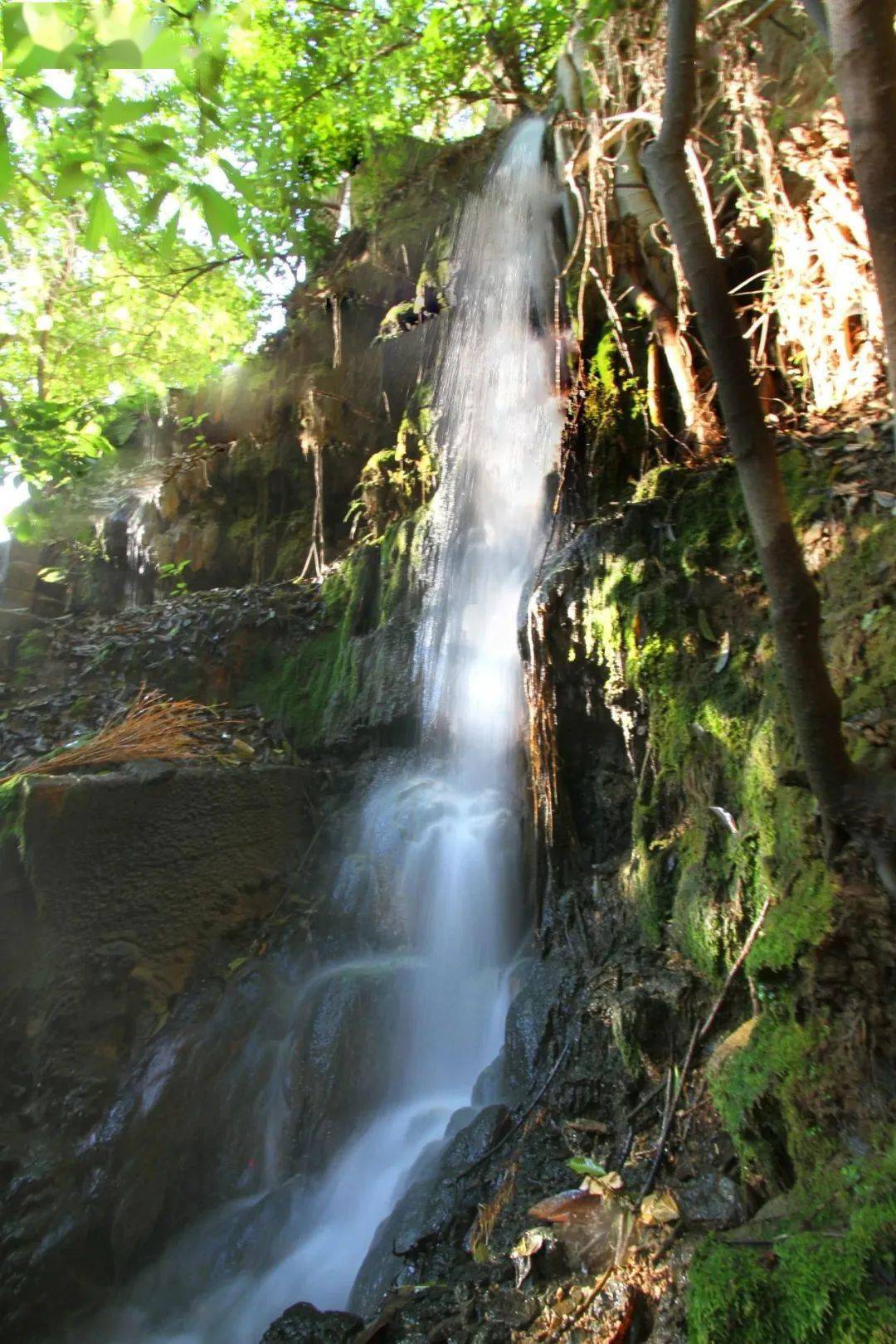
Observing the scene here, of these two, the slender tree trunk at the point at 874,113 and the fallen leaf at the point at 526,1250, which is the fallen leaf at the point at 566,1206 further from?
the slender tree trunk at the point at 874,113

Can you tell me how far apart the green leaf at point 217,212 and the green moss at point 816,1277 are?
114 inches

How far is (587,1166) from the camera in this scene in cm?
299

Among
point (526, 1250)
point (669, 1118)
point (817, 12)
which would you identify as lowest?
point (526, 1250)

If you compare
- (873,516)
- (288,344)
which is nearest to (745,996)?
(873,516)

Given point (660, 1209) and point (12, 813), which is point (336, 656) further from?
point (660, 1209)

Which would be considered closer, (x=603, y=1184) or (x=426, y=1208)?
(x=603, y=1184)

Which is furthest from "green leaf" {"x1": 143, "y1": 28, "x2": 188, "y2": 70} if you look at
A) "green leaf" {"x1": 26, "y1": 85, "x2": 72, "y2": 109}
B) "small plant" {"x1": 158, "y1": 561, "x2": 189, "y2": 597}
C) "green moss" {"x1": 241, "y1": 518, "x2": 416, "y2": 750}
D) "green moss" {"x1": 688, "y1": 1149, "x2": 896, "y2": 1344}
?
"small plant" {"x1": 158, "y1": 561, "x2": 189, "y2": 597}

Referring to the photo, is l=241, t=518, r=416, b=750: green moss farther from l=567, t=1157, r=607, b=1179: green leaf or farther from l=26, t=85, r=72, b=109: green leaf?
l=26, t=85, r=72, b=109: green leaf

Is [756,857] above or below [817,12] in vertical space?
below

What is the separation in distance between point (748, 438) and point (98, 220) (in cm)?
199

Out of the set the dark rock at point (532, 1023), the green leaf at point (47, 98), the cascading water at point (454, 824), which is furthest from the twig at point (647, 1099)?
the green leaf at point (47, 98)

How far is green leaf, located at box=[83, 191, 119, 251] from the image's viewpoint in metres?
2.33

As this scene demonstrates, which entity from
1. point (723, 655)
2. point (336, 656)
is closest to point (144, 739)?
point (336, 656)

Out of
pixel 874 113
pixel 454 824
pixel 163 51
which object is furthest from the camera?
pixel 454 824
